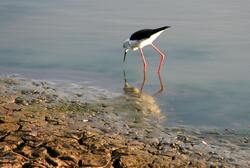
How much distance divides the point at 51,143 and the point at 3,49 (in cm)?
605

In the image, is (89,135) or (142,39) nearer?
(89,135)

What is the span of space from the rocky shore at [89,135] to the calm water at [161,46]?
0.73m

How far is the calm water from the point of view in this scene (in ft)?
24.2

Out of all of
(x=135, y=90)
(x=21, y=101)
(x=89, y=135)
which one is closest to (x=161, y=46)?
(x=135, y=90)

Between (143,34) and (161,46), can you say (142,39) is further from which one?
(161,46)

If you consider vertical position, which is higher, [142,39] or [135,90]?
[142,39]

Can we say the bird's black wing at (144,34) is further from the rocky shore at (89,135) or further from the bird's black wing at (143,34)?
the rocky shore at (89,135)

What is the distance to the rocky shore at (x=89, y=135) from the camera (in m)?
4.49

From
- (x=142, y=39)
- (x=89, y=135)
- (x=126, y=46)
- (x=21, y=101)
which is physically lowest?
(x=89, y=135)

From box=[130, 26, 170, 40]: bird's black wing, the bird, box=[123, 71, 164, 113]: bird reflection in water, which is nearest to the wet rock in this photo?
box=[123, 71, 164, 113]: bird reflection in water

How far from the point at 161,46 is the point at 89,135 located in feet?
18.7

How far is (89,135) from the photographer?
5141mm

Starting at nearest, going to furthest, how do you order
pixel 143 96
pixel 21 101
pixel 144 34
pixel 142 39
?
pixel 21 101 → pixel 143 96 → pixel 144 34 → pixel 142 39

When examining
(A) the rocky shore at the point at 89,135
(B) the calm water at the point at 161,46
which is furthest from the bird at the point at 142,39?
(A) the rocky shore at the point at 89,135
